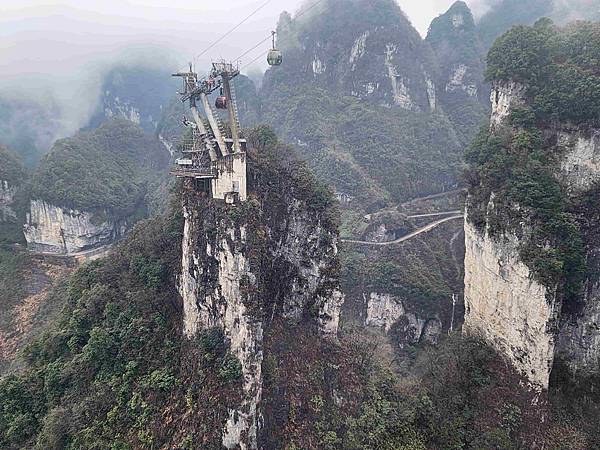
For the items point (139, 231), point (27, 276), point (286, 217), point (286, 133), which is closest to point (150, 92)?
point (286, 133)

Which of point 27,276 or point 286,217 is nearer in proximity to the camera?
point 286,217

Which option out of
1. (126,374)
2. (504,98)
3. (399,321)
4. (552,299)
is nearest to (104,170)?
(399,321)

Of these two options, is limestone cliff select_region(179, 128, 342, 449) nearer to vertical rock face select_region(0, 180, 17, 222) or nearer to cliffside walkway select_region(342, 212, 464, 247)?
cliffside walkway select_region(342, 212, 464, 247)

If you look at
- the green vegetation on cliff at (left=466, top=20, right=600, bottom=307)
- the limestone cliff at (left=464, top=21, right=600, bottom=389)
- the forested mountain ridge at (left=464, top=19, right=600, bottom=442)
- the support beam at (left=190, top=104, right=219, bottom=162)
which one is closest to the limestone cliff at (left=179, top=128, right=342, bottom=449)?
the support beam at (left=190, top=104, right=219, bottom=162)

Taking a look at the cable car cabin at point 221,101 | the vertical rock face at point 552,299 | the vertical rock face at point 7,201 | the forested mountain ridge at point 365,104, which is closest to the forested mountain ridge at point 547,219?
the vertical rock face at point 552,299

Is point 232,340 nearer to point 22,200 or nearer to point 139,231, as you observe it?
point 139,231

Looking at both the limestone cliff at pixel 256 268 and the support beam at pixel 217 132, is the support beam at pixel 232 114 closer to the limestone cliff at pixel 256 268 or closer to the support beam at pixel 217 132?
the support beam at pixel 217 132

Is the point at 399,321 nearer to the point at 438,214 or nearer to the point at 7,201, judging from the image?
the point at 438,214
